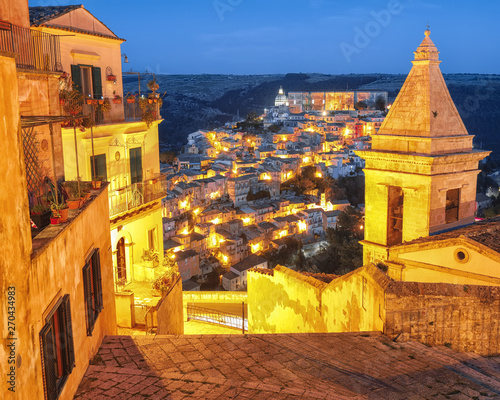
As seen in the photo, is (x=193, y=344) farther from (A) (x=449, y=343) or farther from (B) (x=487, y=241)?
(B) (x=487, y=241)

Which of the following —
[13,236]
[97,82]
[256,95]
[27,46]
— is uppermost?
[256,95]

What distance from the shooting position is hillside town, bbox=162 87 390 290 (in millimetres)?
57188

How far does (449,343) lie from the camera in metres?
7.03

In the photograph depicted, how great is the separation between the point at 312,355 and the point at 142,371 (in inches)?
85.5

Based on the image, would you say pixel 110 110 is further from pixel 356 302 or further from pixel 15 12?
pixel 356 302

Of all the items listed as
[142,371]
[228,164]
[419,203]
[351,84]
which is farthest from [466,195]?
[351,84]

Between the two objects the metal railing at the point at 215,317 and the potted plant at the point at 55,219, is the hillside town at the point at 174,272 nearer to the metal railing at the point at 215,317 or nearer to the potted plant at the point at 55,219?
the potted plant at the point at 55,219

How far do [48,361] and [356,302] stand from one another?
4804mm

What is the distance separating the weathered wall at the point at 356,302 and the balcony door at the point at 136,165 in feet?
21.1

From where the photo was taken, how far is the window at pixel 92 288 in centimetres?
616

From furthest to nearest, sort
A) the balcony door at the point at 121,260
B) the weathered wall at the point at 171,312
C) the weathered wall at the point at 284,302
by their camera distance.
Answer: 1. the balcony door at the point at 121,260
2. the weathered wall at the point at 284,302
3. the weathered wall at the point at 171,312

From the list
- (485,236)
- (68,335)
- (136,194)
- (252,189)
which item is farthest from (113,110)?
(252,189)

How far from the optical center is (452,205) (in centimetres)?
1185

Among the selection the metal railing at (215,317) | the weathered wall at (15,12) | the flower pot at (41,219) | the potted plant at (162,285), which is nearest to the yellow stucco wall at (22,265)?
the flower pot at (41,219)
